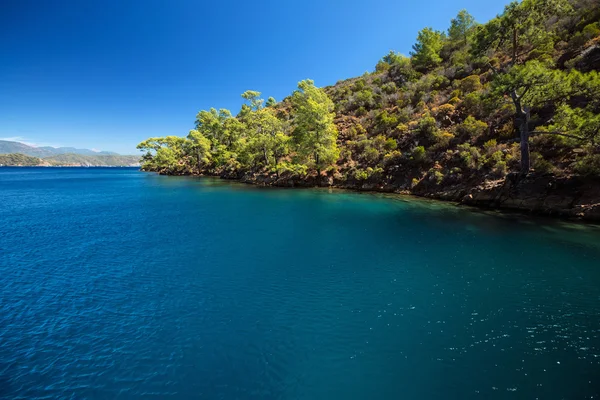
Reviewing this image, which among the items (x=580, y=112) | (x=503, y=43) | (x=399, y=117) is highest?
(x=503, y=43)

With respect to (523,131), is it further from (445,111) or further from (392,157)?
(445,111)

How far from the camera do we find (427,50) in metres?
66.8

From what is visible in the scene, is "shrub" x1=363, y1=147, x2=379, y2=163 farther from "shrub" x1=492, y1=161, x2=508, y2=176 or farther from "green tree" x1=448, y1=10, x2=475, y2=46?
"green tree" x1=448, y1=10, x2=475, y2=46

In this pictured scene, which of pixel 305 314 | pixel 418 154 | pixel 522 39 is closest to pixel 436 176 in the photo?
pixel 418 154

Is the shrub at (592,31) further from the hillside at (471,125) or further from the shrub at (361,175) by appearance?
the shrub at (361,175)

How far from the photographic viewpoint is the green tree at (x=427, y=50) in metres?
66.2

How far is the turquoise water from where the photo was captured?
7133mm

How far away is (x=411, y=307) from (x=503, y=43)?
34.3 meters

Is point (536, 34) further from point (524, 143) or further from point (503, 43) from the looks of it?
point (524, 143)

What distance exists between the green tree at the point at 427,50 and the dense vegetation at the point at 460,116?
269 mm

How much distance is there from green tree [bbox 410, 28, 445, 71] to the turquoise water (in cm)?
6079

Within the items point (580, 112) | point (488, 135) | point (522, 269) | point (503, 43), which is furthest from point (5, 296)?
point (488, 135)

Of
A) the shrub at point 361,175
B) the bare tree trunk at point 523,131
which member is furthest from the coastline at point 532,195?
the shrub at point 361,175

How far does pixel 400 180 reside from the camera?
41281 millimetres
